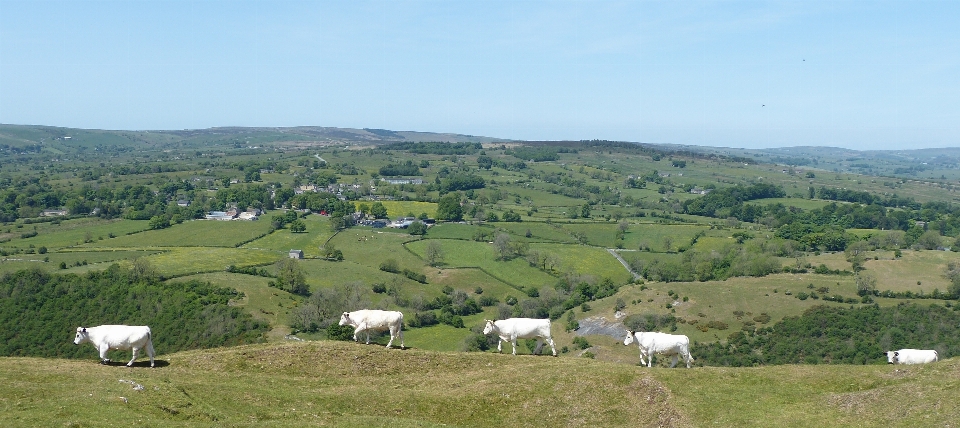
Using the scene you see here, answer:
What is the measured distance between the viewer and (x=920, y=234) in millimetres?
174000

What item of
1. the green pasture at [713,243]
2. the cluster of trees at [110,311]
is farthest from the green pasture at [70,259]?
the green pasture at [713,243]

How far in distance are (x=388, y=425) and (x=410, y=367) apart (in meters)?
7.64

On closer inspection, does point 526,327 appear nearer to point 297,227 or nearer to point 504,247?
point 504,247

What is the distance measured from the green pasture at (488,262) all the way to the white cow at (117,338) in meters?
102

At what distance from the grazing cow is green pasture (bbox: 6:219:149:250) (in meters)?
127

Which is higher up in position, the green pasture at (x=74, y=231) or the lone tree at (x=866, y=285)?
the lone tree at (x=866, y=285)

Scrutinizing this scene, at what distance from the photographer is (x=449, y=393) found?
2598 cm

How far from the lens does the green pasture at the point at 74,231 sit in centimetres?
14038

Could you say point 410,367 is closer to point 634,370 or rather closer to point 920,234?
point 634,370

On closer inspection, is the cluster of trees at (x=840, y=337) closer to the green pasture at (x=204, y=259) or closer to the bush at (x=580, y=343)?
the bush at (x=580, y=343)

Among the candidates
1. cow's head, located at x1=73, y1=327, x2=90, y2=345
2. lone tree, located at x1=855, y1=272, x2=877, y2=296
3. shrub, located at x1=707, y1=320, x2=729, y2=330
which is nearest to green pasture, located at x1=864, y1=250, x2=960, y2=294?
lone tree, located at x1=855, y1=272, x2=877, y2=296

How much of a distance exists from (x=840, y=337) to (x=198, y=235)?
13183cm

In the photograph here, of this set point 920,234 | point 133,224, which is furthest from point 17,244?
point 920,234

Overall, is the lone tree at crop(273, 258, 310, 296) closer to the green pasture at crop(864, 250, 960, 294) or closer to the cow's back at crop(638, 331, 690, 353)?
the cow's back at crop(638, 331, 690, 353)
